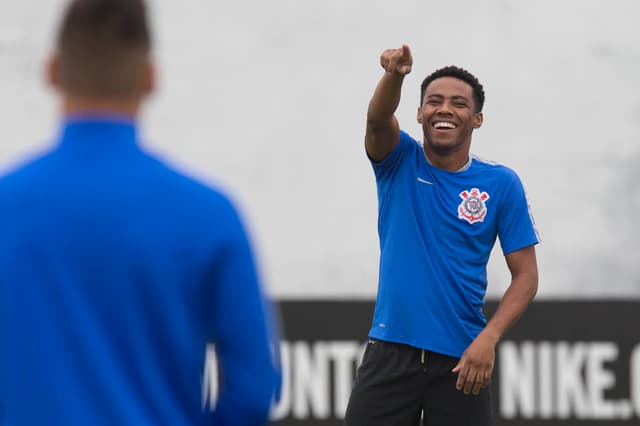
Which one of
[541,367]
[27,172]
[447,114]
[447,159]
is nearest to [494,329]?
[447,159]

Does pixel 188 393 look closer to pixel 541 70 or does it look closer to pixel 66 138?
pixel 66 138

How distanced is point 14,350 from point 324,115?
5807mm

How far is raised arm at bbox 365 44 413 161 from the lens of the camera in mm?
3953

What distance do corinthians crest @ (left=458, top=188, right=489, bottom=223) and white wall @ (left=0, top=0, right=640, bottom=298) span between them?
10.4ft

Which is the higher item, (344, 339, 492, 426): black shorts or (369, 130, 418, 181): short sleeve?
(369, 130, 418, 181): short sleeve

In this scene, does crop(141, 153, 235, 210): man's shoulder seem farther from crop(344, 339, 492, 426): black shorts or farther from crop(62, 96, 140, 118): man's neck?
crop(344, 339, 492, 426): black shorts

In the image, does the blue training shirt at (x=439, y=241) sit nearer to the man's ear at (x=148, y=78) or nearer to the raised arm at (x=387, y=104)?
the raised arm at (x=387, y=104)

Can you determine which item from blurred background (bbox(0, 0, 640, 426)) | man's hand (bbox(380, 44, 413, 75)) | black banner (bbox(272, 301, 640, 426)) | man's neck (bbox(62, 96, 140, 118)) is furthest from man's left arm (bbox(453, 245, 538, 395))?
blurred background (bbox(0, 0, 640, 426))

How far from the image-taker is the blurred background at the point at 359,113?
7.44 m

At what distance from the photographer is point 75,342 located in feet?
5.83

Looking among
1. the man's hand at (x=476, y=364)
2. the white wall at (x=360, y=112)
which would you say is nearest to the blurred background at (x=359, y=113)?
the white wall at (x=360, y=112)

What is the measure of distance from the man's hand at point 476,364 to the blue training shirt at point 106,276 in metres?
2.17

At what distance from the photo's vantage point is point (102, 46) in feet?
5.91

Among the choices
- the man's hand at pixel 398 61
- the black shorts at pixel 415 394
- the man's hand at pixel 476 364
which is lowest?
the black shorts at pixel 415 394
